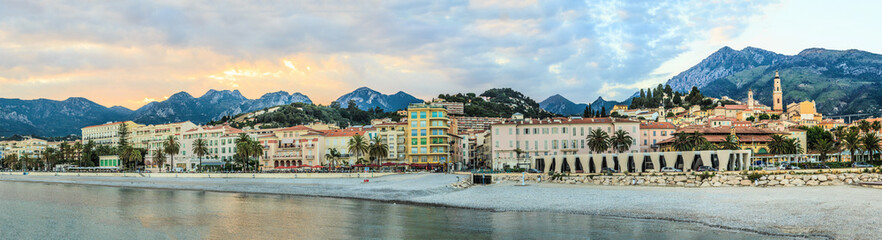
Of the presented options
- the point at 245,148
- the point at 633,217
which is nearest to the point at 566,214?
the point at 633,217

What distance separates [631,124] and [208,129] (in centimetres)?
8894

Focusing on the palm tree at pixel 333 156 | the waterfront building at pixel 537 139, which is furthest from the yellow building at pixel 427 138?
Answer: the palm tree at pixel 333 156

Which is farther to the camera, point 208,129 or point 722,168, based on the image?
point 208,129

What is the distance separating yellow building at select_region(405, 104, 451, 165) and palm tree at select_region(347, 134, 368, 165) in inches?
311

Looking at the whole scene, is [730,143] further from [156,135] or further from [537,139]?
[156,135]

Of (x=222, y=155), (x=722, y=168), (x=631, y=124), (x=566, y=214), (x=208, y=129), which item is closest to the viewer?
(x=566, y=214)

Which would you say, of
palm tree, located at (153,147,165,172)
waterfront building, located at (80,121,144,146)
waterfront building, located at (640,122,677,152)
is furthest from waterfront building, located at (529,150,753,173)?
waterfront building, located at (80,121,144,146)

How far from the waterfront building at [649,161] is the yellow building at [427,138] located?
28708 millimetres

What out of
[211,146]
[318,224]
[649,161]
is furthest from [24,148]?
[318,224]

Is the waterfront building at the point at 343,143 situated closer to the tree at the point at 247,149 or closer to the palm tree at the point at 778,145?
the tree at the point at 247,149

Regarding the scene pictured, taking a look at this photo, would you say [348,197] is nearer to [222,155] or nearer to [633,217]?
[633,217]

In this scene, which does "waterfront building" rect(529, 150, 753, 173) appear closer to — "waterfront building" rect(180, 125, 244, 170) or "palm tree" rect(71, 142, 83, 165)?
"waterfront building" rect(180, 125, 244, 170)

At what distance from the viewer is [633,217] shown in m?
31.0

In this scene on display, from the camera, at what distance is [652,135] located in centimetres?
9550
